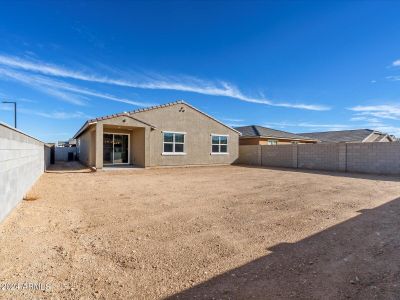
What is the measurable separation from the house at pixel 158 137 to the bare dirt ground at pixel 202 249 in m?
10.1

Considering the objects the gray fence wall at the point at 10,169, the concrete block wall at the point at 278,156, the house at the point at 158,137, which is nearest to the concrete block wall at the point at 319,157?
the concrete block wall at the point at 278,156

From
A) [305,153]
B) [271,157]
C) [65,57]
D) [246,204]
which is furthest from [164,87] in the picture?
[246,204]

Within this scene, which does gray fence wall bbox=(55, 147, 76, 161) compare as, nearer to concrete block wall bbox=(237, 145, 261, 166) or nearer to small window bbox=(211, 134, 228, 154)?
small window bbox=(211, 134, 228, 154)

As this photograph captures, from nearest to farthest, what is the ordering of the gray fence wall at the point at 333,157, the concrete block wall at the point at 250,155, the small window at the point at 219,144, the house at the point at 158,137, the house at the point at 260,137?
the gray fence wall at the point at 333,157
the house at the point at 158,137
the small window at the point at 219,144
the concrete block wall at the point at 250,155
the house at the point at 260,137

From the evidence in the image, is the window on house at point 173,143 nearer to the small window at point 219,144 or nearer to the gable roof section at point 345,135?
the small window at point 219,144

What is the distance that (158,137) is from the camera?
18.4 meters

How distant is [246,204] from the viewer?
7160 millimetres

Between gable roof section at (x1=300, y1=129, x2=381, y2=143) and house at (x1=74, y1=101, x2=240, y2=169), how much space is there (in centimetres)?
1766

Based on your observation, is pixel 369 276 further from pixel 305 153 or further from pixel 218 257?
pixel 305 153

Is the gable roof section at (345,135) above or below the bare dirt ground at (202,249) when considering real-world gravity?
above

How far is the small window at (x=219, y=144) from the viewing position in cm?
2201

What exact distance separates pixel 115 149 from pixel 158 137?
11.9ft

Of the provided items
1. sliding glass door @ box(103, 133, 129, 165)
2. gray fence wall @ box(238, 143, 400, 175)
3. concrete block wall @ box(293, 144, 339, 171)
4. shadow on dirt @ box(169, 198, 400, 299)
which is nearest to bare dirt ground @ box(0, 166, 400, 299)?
shadow on dirt @ box(169, 198, 400, 299)

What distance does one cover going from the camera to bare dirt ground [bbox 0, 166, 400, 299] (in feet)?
9.55
